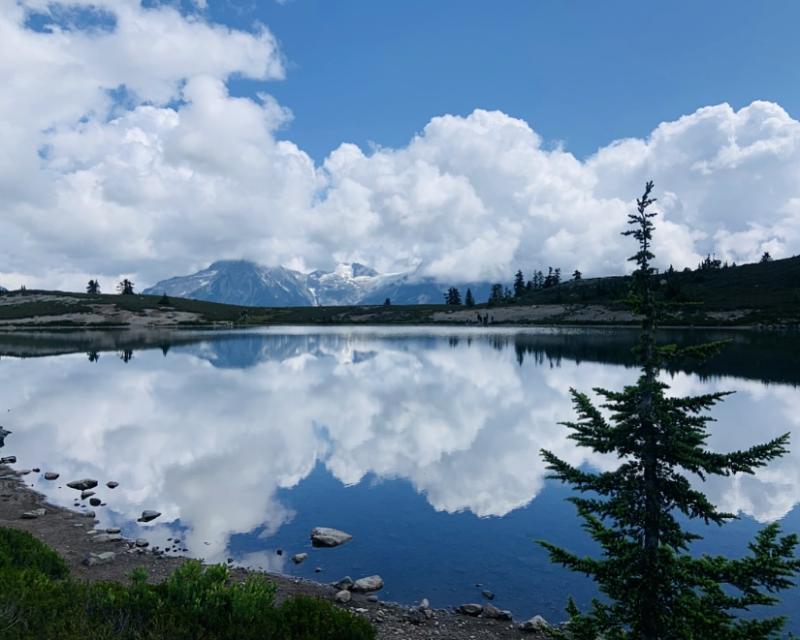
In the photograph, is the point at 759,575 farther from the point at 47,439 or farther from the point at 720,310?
the point at 720,310

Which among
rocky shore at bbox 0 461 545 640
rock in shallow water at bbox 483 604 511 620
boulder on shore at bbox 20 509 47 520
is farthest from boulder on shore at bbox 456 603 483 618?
boulder on shore at bbox 20 509 47 520

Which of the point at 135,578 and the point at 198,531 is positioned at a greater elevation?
the point at 135,578

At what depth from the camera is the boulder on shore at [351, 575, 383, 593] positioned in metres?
17.8

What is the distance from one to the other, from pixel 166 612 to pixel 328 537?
→ 11.5 meters

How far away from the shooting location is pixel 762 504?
2531 centimetres

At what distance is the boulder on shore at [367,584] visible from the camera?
58.3ft

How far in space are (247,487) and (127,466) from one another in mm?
9849

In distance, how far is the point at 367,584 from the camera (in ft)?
58.9

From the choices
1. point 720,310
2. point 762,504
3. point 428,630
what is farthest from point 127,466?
point 720,310

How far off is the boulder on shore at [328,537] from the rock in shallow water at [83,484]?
15.6 metres

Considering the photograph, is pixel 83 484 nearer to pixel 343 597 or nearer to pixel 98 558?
pixel 98 558

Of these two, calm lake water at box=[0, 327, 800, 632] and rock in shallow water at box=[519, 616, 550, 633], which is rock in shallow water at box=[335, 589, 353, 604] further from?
rock in shallow water at box=[519, 616, 550, 633]

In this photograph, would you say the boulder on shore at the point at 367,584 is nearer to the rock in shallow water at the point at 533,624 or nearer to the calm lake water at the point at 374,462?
the calm lake water at the point at 374,462

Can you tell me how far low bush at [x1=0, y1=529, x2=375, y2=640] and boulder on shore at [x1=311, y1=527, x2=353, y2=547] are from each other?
9225 mm
